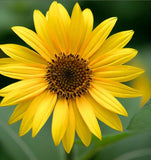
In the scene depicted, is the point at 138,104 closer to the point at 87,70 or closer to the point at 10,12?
the point at 87,70

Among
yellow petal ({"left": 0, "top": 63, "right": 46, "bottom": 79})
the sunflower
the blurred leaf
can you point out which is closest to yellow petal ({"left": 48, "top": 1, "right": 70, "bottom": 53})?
the sunflower

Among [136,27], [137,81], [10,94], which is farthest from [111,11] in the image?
[10,94]

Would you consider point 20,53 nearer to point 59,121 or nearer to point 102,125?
point 59,121

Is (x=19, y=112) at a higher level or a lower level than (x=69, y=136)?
→ higher

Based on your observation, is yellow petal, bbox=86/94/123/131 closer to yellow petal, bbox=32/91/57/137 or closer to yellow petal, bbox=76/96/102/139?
yellow petal, bbox=76/96/102/139

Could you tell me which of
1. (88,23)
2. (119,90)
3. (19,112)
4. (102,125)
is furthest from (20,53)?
(102,125)

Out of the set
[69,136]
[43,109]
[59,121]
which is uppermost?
[43,109]
